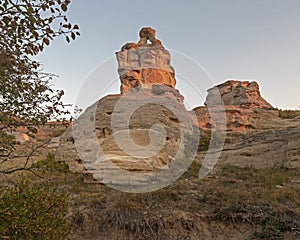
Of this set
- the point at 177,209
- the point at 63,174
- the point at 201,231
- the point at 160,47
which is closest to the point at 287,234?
the point at 201,231

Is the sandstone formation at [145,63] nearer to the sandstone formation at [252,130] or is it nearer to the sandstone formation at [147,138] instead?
the sandstone formation at [147,138]

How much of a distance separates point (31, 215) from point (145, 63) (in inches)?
1247

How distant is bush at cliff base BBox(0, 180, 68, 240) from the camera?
13.8 feet

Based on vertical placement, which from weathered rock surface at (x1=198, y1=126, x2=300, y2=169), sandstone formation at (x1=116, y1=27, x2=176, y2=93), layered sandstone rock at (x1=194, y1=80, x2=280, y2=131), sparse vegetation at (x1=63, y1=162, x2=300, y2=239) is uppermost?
sandstone formation at (x1=116, y1=27, x2=176, y2=93)

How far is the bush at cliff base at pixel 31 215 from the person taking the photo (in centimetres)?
422

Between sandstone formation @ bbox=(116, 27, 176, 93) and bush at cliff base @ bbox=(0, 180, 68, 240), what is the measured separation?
2766 cm

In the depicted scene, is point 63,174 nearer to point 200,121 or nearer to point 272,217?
point 272,217

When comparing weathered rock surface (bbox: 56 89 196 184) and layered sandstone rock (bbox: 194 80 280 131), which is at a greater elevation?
layered sandstone rock (bbox: 194 80 280 131)

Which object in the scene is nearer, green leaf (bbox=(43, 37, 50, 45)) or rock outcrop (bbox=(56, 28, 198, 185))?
green leaf (bbox=(43, 37, 50, 45))

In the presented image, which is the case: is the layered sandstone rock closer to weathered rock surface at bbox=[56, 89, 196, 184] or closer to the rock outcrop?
the rock outcrop

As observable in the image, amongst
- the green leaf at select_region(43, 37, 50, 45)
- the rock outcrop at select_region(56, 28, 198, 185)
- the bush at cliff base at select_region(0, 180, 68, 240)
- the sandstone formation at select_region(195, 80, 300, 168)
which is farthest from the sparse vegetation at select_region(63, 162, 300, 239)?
the green leaf at select_region(43, 37, 50, 45)

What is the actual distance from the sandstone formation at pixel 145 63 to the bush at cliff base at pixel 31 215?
1089 inches

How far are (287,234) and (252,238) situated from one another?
802mm

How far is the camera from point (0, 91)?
3.53m
